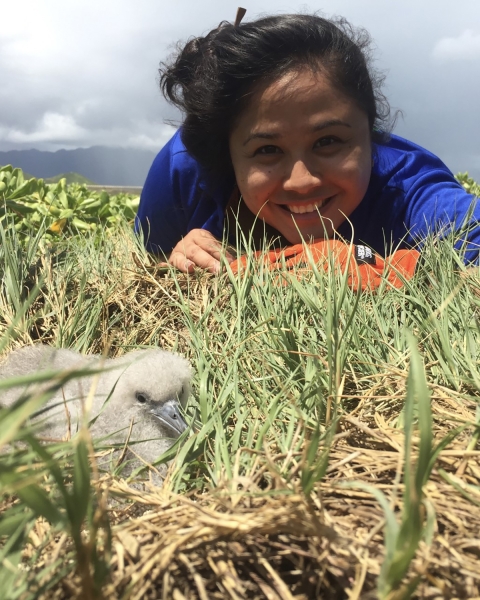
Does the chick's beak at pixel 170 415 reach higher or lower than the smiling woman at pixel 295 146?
lower

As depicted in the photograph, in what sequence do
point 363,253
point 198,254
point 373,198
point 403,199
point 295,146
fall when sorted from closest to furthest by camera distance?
point 363,253
point 198,254
point 295,146
point 403,199
point 373,198

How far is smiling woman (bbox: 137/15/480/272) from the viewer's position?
7.07 feet

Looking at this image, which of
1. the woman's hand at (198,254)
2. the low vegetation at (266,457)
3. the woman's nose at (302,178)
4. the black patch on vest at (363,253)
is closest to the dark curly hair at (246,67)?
the woman's nose at (302,178)

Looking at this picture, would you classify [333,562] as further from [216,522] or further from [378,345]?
[378,345]

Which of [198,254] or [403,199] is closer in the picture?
[198,254]

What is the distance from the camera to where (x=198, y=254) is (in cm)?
206

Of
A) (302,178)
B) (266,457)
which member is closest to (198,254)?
(302,178)

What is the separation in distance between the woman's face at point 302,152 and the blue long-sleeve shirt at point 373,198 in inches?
10.6

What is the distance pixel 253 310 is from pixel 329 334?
57 centimetres

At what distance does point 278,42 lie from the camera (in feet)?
7.43

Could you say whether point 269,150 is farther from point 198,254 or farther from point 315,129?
point 198,254

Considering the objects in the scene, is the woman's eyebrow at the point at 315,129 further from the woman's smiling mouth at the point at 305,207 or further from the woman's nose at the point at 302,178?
the woman's smiling mouth at the point at 305,207

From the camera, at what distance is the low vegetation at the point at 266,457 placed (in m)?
0.56

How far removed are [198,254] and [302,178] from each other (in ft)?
1.85
